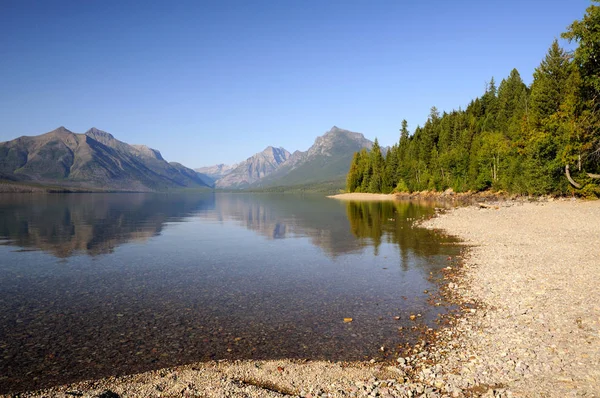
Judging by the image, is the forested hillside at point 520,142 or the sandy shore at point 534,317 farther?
the forested hillside at point 520,142

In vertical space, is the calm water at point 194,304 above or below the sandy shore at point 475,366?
below

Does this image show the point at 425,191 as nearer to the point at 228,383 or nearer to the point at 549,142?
the point at 549,142

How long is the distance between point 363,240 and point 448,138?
404 feet

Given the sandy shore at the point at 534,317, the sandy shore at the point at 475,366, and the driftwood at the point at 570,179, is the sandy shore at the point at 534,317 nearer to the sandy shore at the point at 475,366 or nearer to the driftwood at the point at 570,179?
the sandy shore at the point at 475,366

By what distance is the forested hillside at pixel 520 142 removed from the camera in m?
44.2

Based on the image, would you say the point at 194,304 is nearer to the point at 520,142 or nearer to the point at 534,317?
the point at 534,317

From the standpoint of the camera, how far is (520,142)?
82062mm

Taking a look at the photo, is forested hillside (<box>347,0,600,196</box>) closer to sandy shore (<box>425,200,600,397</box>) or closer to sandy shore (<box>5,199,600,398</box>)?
sandy shore (<box>425,200,600,397</box>)

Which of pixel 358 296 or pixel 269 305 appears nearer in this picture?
pixel 269 305

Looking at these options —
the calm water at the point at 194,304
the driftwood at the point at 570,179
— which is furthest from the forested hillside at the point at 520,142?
the calm water at the point at 194,304

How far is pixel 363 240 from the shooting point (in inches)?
1564

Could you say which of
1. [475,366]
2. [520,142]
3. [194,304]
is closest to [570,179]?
[520,142]

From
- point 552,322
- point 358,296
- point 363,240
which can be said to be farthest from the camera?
point 363,240

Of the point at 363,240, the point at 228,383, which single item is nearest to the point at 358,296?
the point at 228,383
